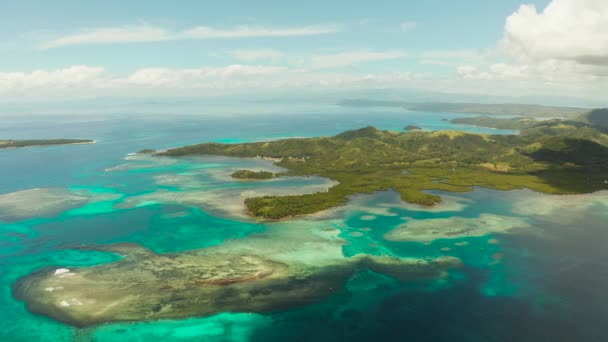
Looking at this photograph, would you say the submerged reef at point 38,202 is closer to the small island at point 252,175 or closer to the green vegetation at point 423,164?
the small island at point 252,175

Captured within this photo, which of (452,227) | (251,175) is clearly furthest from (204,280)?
(251,175)

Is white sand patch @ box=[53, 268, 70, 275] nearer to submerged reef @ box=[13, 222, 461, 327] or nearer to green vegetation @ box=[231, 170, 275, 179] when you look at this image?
submerged reef @ box=[13, 222, 461, 327]

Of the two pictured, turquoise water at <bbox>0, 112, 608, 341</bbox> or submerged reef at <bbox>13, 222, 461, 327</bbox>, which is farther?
submerged reef at <bbox>13, 222, 461, 327</bbox>

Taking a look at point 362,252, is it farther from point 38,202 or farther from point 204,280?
point 38,202

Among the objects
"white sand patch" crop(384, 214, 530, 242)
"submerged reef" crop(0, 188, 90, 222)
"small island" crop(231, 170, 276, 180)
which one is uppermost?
"small island" crop(231, 170, 276, 180)

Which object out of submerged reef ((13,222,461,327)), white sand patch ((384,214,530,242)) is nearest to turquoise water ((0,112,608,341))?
submerged reef ((13,222,461,327))

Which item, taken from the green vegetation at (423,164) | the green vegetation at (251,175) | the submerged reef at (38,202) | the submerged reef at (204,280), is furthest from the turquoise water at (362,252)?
the green vegetation at (423,164)
